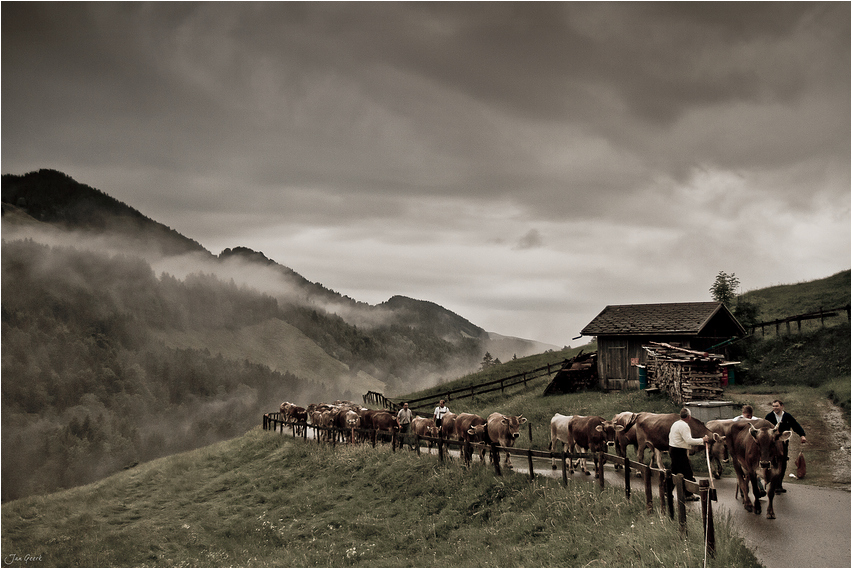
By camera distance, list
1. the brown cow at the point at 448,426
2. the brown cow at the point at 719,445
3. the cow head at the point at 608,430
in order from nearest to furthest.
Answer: the brown cow at the point at 719,445 < the cow head at the point at 608,430 < the brown cow at the point at 448,426

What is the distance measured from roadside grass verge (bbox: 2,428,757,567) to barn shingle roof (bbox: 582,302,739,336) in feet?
60.8

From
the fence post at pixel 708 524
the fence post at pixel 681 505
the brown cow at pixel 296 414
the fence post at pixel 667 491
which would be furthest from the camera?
the brown cow at pixel 296 414

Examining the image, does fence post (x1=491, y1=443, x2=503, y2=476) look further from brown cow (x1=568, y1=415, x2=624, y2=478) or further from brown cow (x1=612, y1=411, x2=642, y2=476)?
brown cow (x1=612, y1=411, x2=642, y2=476)

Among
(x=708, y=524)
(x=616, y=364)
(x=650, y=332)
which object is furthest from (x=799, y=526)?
(x=616, y=364)

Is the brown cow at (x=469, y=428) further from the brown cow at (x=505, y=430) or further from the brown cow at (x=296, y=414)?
the brown cow at (x=296, y=414)

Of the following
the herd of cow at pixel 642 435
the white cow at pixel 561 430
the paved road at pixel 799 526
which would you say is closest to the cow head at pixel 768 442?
the herd of cow at pixel 642 435

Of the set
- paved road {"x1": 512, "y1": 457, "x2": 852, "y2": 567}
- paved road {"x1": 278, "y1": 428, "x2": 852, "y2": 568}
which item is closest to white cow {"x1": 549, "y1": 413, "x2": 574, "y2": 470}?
paved road {"x1": 278, "y1": 428, "x2": 852, "y2": 568}

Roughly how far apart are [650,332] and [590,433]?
18.2m

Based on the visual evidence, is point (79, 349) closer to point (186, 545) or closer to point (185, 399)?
point (185, 399)

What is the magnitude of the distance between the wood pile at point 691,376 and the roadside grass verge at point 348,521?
43.6 feet

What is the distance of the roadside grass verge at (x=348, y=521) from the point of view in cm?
1052

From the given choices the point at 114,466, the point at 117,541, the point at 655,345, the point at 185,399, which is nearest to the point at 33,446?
the point at 114,466

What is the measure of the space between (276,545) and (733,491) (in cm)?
1327

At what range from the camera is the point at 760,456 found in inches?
420
